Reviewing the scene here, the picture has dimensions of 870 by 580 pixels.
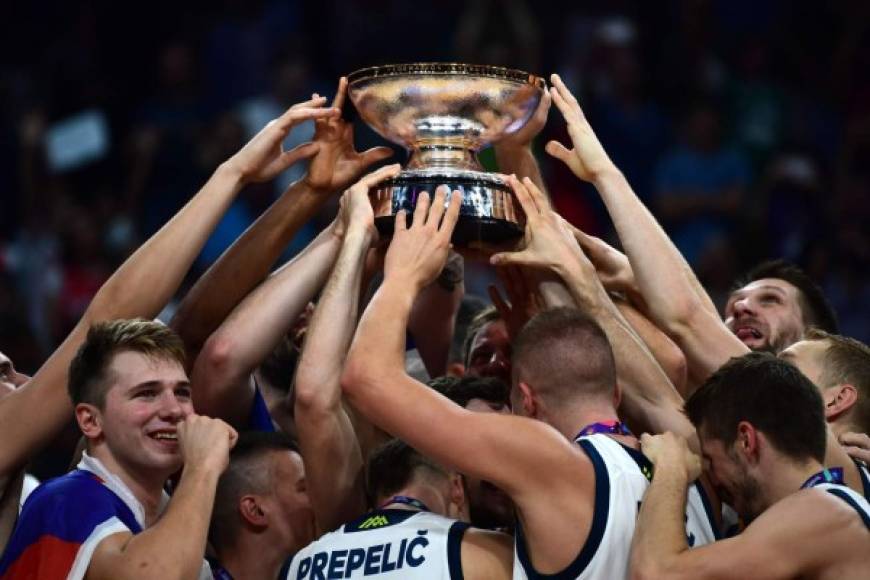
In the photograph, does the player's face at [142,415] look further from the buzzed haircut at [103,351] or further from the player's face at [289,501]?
the player's face at [289,501]

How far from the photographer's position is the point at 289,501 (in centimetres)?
499

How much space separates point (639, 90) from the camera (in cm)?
980

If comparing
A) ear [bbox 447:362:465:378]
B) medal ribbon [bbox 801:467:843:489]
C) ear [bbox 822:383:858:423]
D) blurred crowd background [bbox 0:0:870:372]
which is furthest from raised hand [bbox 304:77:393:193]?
blurred crowd background [bbox 0:0:870:372]

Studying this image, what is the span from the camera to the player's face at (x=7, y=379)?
16.4 feet

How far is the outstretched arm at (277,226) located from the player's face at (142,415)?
0.58 metres

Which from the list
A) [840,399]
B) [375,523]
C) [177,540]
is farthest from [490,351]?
[177,540]

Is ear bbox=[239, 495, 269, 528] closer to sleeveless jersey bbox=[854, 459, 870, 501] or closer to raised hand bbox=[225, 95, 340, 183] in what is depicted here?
raised hand bbox=[225, 95, 340, 183]

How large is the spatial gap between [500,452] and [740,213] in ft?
17.8

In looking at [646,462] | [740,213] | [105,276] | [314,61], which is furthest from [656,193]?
[646,462]

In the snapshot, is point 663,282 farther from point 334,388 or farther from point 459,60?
point 459,60

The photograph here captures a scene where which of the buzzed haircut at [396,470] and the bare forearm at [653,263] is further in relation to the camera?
the bare forearm at [653,263]

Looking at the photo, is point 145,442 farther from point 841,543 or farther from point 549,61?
point 549,61

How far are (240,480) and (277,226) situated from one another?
0.76m

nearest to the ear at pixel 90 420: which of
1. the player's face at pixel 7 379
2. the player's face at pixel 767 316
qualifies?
the player's face at pixel 7 379
